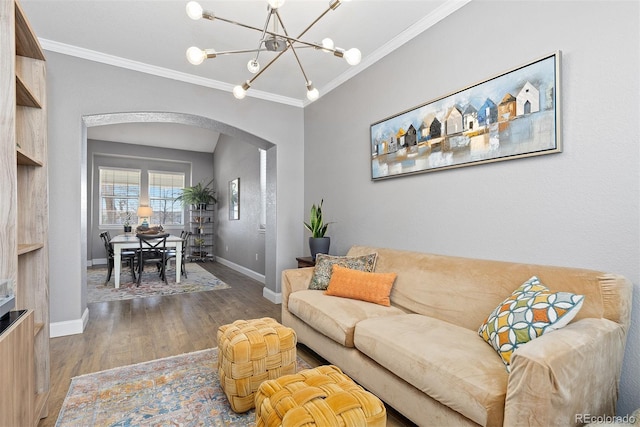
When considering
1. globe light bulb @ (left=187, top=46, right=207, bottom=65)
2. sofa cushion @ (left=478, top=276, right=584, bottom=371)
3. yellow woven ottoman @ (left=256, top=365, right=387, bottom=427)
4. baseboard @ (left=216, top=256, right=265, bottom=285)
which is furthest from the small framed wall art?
sofa cushion @ (left=478, top=276, right=584, bottom=371)

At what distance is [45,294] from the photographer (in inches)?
75.5

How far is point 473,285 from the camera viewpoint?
2.02 meters

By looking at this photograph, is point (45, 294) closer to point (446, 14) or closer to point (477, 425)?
point (477, 425)

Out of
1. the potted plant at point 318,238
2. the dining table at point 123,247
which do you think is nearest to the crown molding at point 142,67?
the potted plant at point 318,238

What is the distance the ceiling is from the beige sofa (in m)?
2.00

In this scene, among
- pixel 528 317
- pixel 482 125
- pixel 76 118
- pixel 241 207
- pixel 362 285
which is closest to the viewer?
pixel 528 317

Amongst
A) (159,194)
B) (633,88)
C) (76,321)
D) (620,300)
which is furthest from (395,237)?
(159,194)

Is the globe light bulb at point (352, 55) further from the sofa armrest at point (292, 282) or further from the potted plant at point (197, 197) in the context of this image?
the potted plant at point (197, 197)

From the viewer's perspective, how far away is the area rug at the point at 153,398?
5.72 feet

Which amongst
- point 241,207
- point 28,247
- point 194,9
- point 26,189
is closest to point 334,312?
point 28,247

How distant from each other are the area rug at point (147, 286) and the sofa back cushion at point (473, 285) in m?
3.42

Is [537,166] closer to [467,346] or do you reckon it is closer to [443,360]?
[467,346]

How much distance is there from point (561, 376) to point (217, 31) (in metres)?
3.33

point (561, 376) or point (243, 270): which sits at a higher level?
point (561, 376)
